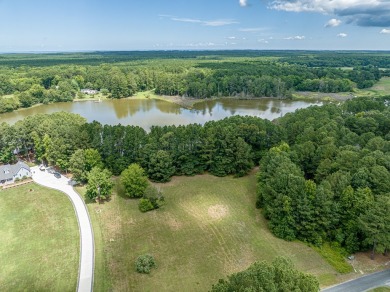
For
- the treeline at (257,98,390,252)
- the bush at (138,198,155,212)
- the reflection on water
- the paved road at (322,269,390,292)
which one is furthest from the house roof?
the paved road at (322,269,390,292)

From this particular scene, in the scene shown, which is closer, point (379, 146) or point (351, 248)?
point (351, 248)

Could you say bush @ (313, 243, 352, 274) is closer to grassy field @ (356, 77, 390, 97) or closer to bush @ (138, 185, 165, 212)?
bush @ (138, 185, 165, 212)

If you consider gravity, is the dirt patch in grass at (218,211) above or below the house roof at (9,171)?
below

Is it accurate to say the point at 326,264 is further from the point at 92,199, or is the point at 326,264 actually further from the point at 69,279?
the point at 92,199

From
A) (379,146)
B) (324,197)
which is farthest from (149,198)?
(379,146)

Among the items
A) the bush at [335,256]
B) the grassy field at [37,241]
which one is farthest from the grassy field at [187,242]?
the grassy field at [37,241]

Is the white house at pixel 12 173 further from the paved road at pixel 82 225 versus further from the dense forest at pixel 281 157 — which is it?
the dense forest at pixel 281 157

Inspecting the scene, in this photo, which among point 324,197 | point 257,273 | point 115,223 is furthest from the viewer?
point 115,223
